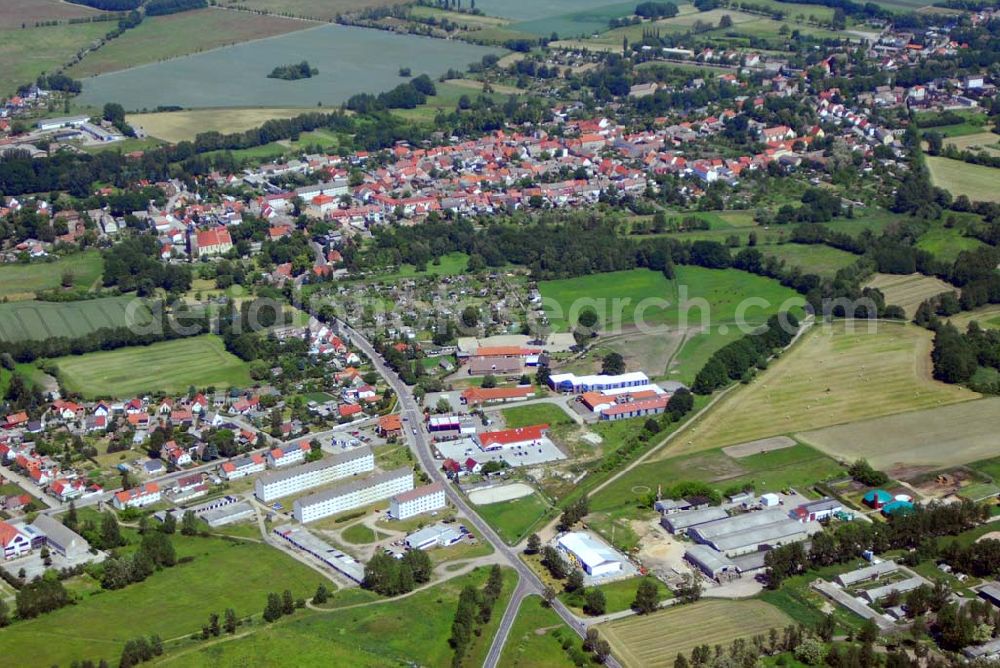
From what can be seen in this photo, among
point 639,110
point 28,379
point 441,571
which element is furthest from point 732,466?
point 639,110

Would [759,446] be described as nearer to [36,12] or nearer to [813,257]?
[813,257]

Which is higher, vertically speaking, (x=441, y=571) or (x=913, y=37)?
(x=913, y=37)

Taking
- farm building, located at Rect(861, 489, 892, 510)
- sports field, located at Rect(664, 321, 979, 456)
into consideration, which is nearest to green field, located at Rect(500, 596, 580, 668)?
sports field, located at Rect(664, 321, 979, 456)

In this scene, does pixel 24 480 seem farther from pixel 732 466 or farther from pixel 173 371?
pixel 732 466

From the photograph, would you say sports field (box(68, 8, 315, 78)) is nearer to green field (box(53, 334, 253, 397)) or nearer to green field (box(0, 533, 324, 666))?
green field (box(53, 334, 253, 397))

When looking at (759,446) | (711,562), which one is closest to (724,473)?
(759,446)

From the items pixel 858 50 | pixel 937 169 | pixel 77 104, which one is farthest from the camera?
pixel 858 50
